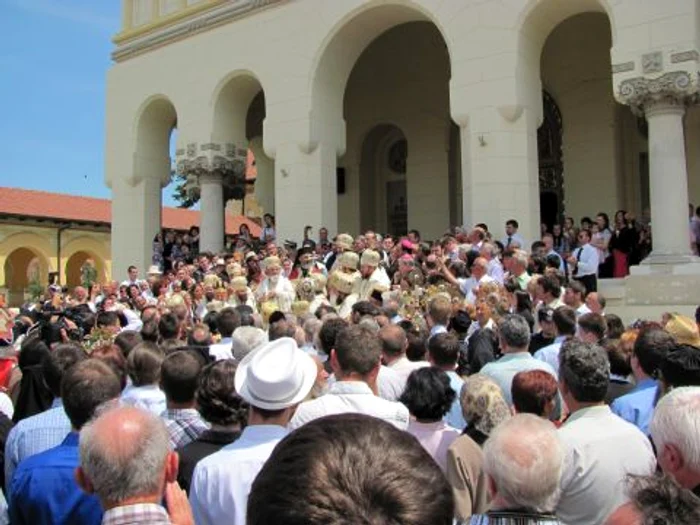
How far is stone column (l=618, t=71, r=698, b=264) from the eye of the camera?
40.5 ft

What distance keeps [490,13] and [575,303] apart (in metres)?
8.68

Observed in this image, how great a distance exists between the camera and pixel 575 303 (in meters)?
7.42

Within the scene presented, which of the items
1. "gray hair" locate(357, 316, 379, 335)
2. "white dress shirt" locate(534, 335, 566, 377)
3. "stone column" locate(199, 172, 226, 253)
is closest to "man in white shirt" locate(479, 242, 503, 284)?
"white dress shirt" locate(534, 335, 566, 377)

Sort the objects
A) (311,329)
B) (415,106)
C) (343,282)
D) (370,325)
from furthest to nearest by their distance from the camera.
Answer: (415,106) → (343,282) → (311,329) → (370,325)

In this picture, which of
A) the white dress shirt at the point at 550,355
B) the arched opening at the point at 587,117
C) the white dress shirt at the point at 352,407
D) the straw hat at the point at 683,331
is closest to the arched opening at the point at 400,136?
the arched opening at the point at 587,117

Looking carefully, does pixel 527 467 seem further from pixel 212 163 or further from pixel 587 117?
pixel 587 117

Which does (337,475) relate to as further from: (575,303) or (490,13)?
(490,13)

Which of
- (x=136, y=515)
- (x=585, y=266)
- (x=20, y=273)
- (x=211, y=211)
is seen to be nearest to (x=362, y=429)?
(x=136, y=515)

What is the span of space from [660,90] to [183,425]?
1112 cm

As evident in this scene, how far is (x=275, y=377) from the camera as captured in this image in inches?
119

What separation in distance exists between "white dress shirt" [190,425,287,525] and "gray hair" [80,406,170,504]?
0.50m

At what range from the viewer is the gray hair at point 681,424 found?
2.51 meters

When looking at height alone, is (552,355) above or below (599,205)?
below

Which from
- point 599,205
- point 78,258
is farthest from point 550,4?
point 78,258
